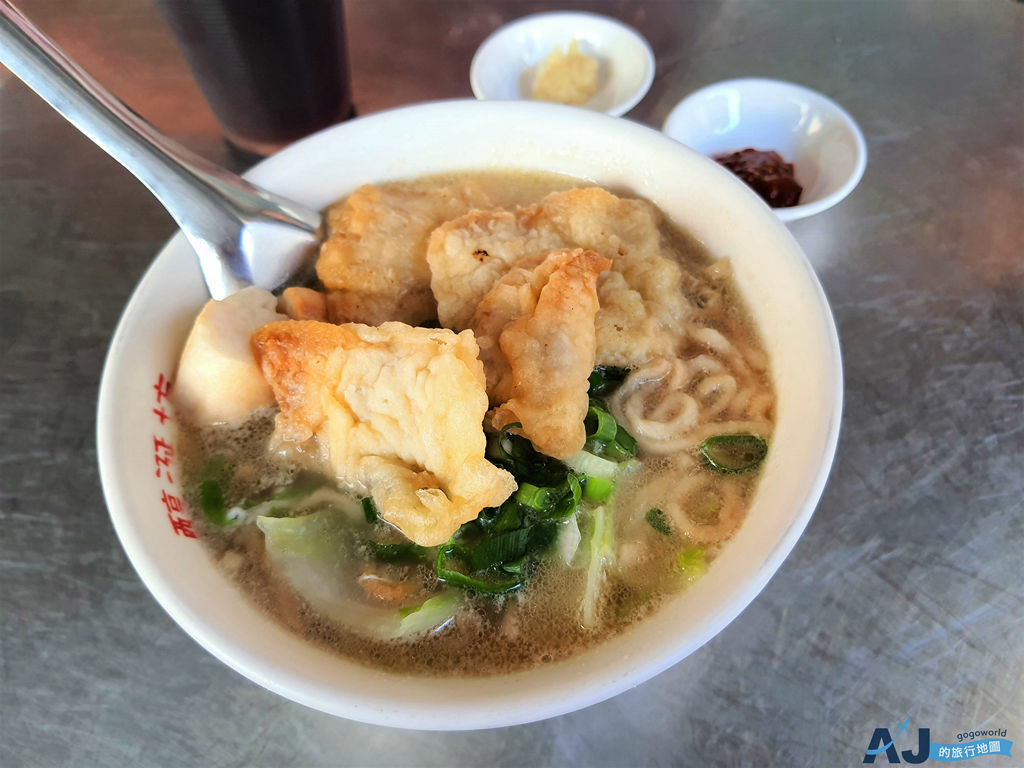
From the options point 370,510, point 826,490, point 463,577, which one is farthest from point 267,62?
point 826,490

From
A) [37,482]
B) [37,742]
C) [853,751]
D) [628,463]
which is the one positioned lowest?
[853,751]

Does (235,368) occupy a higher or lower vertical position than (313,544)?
higher

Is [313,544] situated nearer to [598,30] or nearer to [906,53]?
[598,30]

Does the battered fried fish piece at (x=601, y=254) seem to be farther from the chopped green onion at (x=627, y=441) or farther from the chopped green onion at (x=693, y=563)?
the chopped green onion at (x=693, y=563)

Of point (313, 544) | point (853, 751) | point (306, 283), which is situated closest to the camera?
point (313, 544)

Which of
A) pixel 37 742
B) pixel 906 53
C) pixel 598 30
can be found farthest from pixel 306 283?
pixel 906 53

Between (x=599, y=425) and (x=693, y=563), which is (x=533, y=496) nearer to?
(x=599, y=425)

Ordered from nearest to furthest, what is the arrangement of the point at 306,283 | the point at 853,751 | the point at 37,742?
the point at 853,751 < the point at 37,742 < the point at 306,283
